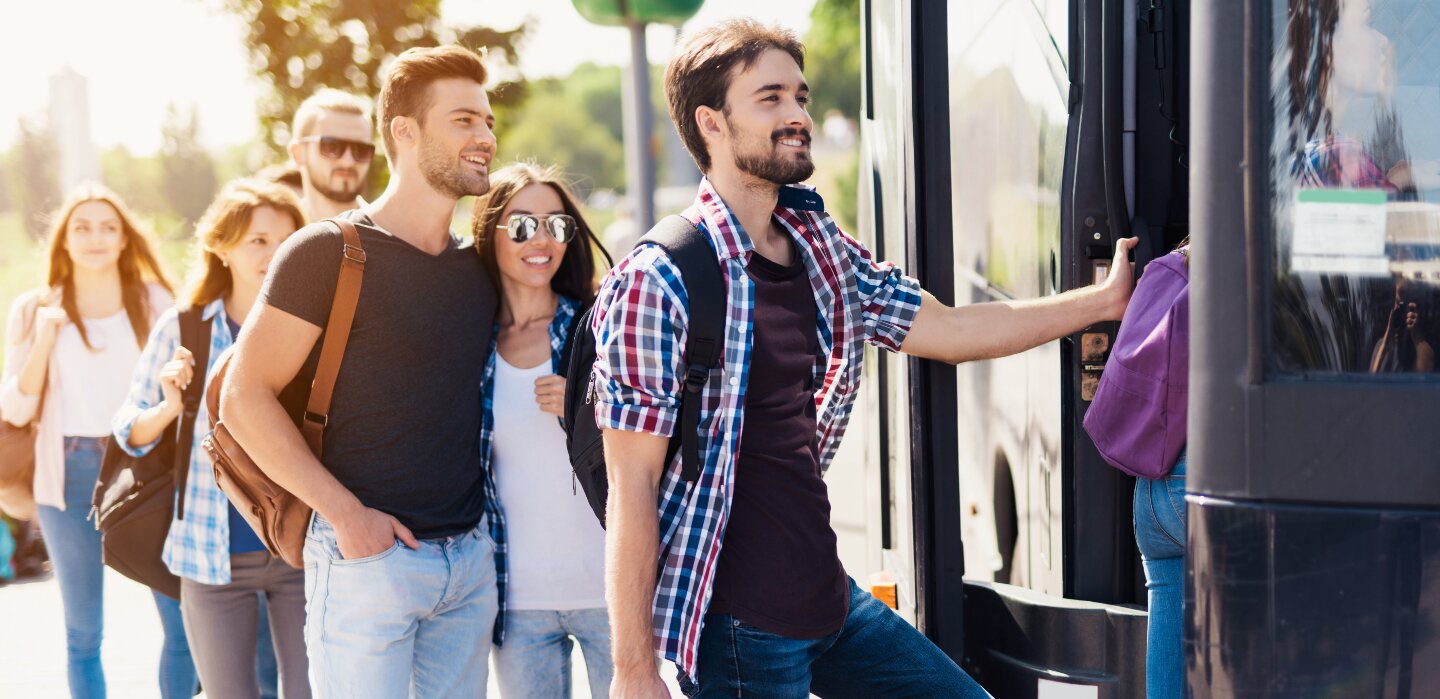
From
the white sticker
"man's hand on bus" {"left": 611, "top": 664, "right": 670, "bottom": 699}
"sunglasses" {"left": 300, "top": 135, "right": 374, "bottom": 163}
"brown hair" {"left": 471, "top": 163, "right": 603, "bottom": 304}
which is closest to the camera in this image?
"man's hand on bus" {"left": 611, "top": 664, "right": 670, "bottom": 699}

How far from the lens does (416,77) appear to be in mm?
2906

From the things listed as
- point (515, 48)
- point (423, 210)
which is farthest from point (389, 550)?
point (515, 48)

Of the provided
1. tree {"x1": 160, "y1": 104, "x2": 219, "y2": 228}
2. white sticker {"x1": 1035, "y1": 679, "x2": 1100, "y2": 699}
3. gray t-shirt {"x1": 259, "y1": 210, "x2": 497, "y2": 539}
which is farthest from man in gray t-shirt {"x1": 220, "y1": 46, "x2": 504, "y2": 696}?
tree {"x1": 160, "y1": 104, "x2": 219, "y2": 228}

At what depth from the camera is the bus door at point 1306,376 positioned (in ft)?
5.92

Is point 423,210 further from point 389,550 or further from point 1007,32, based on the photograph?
point 1007,32

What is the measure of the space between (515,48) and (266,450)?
25.4ft

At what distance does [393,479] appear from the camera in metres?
2.86

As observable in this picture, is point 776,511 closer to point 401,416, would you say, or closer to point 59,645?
point 401,416

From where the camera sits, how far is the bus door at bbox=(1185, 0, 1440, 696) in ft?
5.92

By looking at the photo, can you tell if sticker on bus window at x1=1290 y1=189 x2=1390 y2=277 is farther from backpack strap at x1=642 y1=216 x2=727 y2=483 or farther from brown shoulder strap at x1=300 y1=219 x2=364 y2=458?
brown shoulder strap at x1=300 y1=219 x2=364 y2=458

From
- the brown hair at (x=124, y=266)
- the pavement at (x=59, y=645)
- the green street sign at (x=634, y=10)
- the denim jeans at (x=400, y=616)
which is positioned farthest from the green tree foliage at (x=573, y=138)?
the denim jeans at (x=400, y=616)

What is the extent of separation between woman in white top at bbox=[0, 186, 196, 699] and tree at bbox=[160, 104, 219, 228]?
9457mm

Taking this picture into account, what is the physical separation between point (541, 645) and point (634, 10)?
120 inches

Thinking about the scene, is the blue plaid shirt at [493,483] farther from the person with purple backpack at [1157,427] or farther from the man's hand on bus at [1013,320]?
the person with purple backpack at [1157,427]
